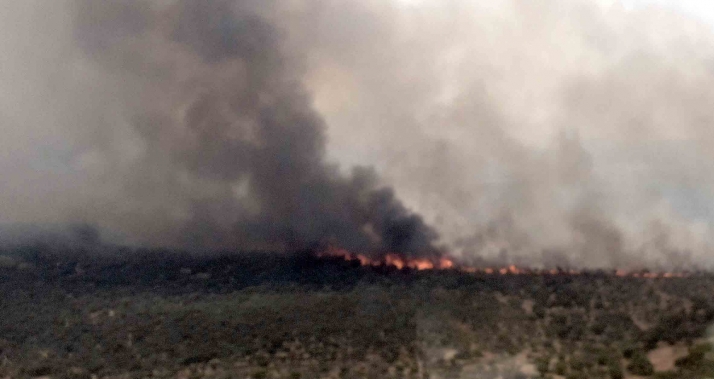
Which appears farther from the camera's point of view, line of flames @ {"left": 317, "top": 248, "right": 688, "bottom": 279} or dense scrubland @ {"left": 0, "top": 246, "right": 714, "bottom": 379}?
line of flames @ {"left": 317, "top": 248, "right": 688, "bottom": 279}

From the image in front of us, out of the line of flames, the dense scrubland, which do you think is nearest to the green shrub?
the dense scrubland

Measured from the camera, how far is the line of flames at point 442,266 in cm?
3703

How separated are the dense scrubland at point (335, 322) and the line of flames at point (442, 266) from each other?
1089 millimetres

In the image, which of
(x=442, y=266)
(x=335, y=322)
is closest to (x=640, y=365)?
(x=335, y=322)

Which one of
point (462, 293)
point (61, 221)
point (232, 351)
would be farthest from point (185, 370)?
point (61, 221)

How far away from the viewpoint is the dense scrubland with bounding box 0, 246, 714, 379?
24547 mm

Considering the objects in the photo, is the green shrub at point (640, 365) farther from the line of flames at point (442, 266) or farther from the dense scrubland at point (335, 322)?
the line of flames at point (442, 266)

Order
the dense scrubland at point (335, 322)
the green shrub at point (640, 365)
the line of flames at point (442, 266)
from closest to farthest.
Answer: the green shrub at point (640, 365) < the dense scrubland at point (335, 322) < the line of flames at point (442, 266)

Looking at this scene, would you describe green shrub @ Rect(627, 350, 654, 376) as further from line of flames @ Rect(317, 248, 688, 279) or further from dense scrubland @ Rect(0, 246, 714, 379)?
line of flames @ Rect(317, 248, 688, 279)

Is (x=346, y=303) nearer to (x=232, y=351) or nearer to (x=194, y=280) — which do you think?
(x=232, y=351)

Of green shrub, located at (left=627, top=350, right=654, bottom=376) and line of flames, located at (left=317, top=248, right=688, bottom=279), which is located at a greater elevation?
line of flames, located at (left=317, top=248, right=688, bottom=279)

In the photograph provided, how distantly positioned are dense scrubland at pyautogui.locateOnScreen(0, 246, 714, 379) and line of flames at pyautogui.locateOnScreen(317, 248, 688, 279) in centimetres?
109

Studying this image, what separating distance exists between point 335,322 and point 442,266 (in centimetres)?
1254

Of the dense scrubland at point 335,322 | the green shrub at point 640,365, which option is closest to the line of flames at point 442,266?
the dense scrubland at point 335,322
